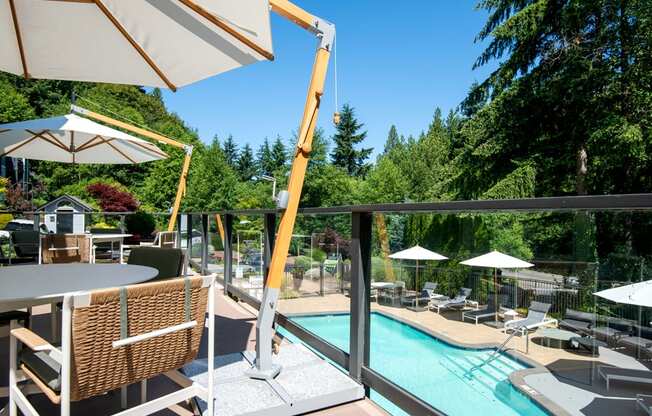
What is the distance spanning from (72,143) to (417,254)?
514 cm

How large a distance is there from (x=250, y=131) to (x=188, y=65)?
44.5 metres

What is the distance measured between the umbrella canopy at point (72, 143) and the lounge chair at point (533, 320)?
14.8ft

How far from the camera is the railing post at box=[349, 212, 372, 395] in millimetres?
2744

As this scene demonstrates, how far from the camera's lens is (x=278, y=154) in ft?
136

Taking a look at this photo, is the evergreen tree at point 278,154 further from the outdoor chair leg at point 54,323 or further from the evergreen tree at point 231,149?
the outdoor chair leg at point 54,323

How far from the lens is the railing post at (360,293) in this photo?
2.74 meters

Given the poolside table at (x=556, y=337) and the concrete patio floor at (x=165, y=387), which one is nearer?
the poolside table at (x=556, y=337)

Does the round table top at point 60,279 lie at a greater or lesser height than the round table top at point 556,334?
Answer: greater

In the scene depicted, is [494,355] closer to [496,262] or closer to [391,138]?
[496,262]

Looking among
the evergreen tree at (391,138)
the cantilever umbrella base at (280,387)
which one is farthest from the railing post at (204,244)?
the evergreen tree at (391,138)

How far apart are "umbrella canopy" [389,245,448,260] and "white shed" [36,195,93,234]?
8319 millimetres

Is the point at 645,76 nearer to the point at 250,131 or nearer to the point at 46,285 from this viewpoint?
the point at 46,285

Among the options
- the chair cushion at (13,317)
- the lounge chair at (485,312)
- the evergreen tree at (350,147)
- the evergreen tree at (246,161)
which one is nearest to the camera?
the lounge chair at (485,312)

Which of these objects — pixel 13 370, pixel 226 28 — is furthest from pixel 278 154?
pixel 13 370
